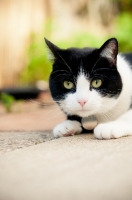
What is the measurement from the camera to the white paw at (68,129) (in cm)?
198

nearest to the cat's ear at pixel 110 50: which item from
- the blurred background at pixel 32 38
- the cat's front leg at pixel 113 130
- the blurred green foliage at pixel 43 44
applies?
the cat's front leg at pixel 113 130

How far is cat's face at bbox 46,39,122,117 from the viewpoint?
6.07ft

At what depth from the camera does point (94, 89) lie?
187 cm

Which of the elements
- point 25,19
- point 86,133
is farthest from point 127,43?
point 86,133

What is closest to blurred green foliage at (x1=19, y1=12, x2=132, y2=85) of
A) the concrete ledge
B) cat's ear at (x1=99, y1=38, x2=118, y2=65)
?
cat's ear at (x1=99, y1=38, x2=118, y2=65)

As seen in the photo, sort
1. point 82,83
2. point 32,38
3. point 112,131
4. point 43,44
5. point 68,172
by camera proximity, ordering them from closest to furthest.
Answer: point 68,172 < point 112,131 < point 82,83 < point 43,44 < point 32,38

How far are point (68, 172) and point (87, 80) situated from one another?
2.55 ft

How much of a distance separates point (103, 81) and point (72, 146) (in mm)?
483

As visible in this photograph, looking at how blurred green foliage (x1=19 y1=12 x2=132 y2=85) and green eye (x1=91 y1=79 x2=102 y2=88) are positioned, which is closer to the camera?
green eye (x1=91 y1=79 x2=102 y2=88)

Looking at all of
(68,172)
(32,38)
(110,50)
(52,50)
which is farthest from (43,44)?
(68,172)

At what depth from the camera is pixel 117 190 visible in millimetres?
1012

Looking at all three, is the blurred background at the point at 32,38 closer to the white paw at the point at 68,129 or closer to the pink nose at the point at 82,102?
the white paw at the point at 68,129

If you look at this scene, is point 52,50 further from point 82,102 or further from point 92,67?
point 82,102

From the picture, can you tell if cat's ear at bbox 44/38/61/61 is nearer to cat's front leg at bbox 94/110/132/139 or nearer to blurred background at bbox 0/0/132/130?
cat's front leg at bbox 94/110/132/139
